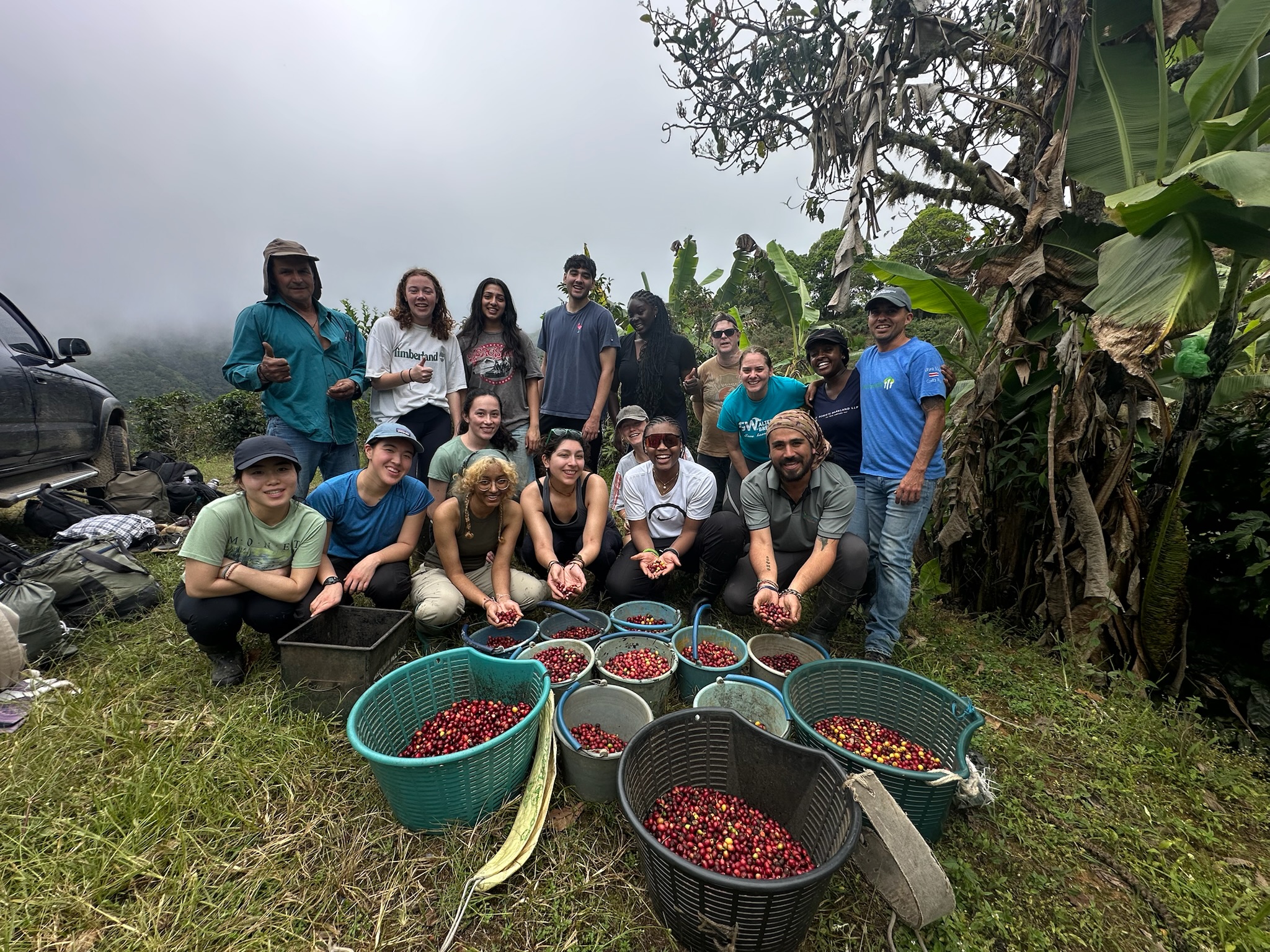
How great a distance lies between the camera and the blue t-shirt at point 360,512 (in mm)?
2861

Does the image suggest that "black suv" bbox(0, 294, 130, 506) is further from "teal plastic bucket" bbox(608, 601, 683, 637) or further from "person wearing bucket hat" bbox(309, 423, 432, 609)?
"teal plastic bucket" bbox(608, 601, 683, 637)

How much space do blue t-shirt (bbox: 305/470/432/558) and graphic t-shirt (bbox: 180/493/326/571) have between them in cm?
20

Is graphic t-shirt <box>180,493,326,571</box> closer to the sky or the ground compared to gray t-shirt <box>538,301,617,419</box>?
closer to the ground

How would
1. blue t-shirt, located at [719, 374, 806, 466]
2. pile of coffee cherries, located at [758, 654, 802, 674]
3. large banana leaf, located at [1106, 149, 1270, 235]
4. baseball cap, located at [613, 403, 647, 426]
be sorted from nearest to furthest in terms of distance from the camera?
1. large banana leaf, located at [1106, 149, 1270, 235]
2. pile of coffee cherries, located at [758, 654, 802, 674]
3. blue t-shirt, located at [719, 374, 806, 466]
4. baseball cap, located at [613, 403, 647, 426]

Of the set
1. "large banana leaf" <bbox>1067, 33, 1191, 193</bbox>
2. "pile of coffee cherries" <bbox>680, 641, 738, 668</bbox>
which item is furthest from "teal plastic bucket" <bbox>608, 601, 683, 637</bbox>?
"large banana leaf" <bbox>1067, 33, 1191, 193</bbox>

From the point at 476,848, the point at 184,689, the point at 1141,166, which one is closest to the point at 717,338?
the point at 1141,166

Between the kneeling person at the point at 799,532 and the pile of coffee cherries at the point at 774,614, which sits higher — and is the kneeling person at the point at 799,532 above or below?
above

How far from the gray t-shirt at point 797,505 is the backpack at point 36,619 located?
3.83 meters

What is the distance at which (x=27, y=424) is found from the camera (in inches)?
164

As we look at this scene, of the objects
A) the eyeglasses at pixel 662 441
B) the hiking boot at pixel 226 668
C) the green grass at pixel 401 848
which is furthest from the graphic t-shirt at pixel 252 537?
the eyeglasses at pixel 662 441

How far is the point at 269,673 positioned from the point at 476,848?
1633mm

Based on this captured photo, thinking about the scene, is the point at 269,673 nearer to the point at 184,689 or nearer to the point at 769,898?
the point at 184,689

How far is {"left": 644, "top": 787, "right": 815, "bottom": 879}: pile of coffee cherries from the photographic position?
1548mm

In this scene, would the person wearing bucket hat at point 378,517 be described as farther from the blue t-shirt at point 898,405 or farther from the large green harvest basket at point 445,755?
the blue t-shirt at point 898,405
